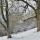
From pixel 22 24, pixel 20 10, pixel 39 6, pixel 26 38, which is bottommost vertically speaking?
pixel 22 24

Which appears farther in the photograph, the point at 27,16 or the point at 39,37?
the point at 27,16

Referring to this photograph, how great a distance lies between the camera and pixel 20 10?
236 inches

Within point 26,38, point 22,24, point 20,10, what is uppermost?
point 20,10

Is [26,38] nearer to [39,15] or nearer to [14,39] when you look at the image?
[14,39]

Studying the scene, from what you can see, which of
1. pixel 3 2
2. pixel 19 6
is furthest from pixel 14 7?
pixel 3 2

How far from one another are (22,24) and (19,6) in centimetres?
112

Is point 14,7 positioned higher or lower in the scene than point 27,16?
higher

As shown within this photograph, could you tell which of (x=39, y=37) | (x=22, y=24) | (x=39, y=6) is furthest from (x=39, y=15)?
(x=22, y=24)

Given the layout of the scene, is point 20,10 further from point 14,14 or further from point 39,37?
point 39,37

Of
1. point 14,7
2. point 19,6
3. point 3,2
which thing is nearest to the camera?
point 3,2

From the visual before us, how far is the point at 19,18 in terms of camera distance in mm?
6523

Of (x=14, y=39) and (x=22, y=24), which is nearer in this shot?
(x=14, y=39)

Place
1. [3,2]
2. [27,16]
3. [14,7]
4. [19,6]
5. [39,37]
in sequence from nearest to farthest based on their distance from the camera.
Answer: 1. [39,37]
2. [3,2]
3. [14,7]
4. [19,6]
5. [27,16]

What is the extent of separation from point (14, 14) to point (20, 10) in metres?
0.36
